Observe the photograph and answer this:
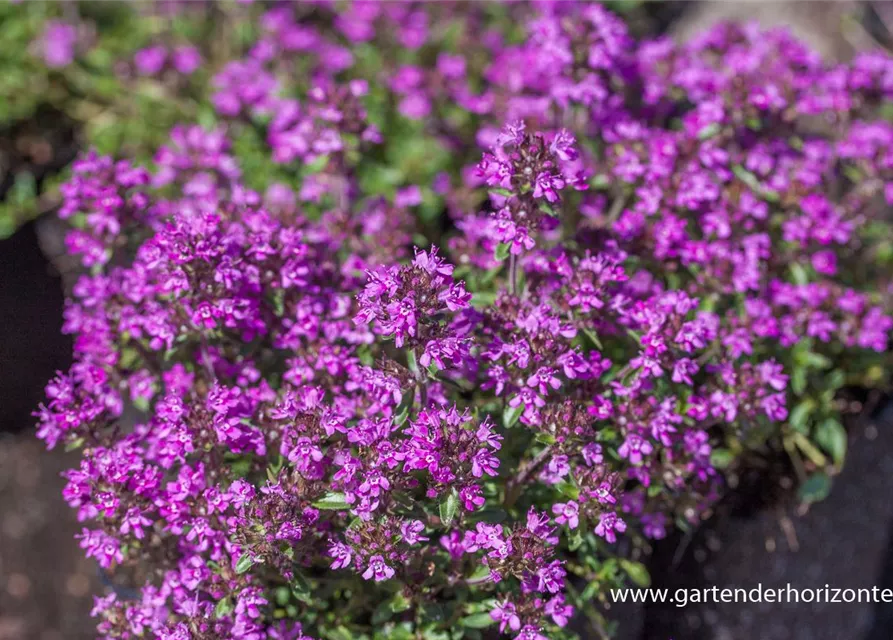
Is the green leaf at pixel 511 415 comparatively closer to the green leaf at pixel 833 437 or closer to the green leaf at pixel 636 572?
the green leaf at pixel 636 572

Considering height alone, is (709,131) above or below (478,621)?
above

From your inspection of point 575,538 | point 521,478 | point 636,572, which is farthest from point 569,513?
point 636,572

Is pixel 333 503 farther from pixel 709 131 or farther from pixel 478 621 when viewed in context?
pixel 709 131

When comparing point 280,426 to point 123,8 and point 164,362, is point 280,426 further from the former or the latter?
point 123,8

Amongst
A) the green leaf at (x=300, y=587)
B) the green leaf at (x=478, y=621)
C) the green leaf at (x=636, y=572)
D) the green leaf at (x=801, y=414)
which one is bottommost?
the green leaf at (x=478, y=621)

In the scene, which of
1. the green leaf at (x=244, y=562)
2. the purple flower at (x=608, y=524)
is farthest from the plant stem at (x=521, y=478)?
the green leaf at (x=244, y=562)
